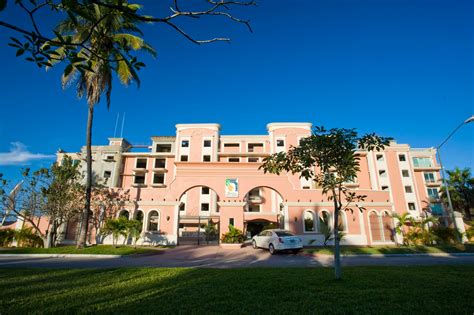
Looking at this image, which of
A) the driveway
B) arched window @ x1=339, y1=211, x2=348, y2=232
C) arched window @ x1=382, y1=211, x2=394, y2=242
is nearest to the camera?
the driveway

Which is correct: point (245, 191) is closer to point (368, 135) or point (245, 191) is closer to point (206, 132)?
point (368, 135)

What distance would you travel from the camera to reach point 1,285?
632cm

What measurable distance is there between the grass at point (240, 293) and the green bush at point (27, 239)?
15.1 meters

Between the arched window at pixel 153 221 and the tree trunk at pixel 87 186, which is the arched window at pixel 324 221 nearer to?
the arched window at pixel 153 221

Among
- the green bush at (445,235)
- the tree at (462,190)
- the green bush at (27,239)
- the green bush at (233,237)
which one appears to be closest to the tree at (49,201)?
the green bush at (27,239)

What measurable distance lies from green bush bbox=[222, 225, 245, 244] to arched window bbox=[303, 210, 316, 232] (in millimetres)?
5947

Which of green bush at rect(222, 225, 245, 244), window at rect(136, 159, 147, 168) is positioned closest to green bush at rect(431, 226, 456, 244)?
green bush at rect(222, 225, 245, 244)

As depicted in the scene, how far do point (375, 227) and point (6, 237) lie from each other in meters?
30.7

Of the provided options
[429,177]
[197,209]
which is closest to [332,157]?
[197,209]

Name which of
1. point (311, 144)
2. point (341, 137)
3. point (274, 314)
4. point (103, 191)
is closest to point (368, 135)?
point (341, 137)

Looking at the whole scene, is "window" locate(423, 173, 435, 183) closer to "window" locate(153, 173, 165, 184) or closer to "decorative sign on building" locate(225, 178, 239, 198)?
"decorative sign on building" locate(225, 178, 239, 198)

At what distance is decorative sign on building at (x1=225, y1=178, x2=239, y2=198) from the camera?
2186 centimetres

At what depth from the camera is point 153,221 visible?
22.3 metres

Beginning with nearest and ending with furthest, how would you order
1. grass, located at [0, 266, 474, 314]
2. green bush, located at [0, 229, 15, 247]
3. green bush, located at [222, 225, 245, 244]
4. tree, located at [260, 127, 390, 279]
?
grass, located at [0, 266, 474, 314], tree, located at [260, 127, 390, 279], green bush, located at [222, 225, 245, 244], green bush, located at [0, 229, 15, 247]
